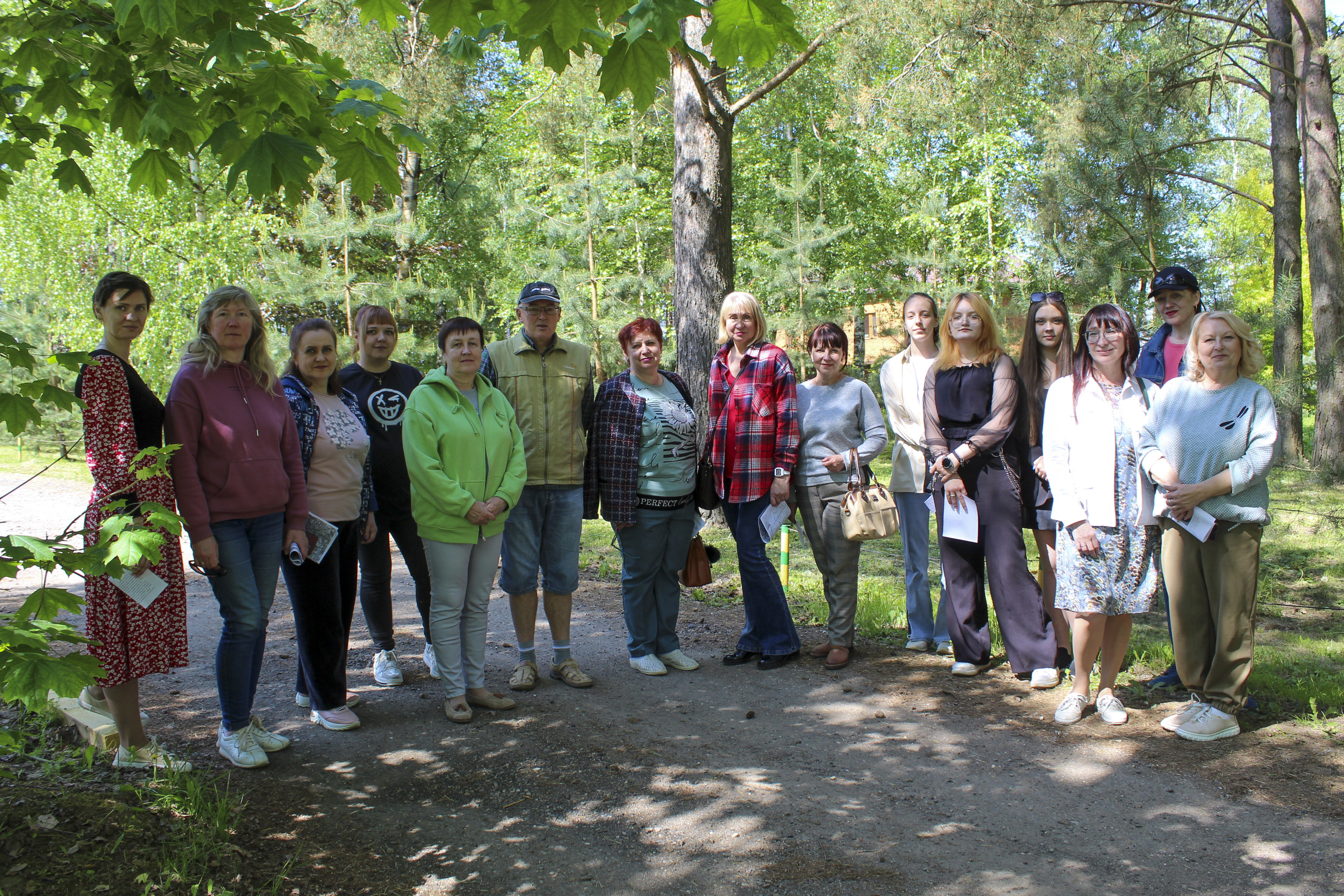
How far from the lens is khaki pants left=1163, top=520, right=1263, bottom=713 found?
435 cm

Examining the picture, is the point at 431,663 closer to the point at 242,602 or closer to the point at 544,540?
the point at 544,540

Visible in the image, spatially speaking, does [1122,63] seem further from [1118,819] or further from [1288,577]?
[1118,819]

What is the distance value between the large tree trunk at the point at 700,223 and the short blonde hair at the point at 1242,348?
5.58 metres

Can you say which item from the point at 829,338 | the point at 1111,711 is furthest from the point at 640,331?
the point at 1111,711

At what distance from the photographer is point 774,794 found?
3932mm

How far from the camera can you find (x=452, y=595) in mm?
4820

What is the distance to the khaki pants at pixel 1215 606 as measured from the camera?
4.35m

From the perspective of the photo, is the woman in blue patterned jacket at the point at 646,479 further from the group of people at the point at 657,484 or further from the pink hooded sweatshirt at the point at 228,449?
the pink hooded sweatshirt at the point at 228,449

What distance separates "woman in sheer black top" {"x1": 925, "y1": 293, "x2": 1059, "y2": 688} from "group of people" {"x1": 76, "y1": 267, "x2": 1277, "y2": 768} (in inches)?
0.7

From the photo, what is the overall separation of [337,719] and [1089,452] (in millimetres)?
4084

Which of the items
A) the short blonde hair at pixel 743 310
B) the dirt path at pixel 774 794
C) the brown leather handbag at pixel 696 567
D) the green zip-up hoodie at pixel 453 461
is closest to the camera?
the dirt path at pixel 774 794

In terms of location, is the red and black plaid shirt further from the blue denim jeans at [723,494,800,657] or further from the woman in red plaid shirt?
the blue denim jeans at [723,494,800,657]

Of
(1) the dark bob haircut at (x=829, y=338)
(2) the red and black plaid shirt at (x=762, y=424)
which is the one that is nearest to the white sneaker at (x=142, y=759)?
(2) the red and black plaid shirt at (x=762, y=424)

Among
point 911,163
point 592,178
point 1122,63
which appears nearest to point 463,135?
point 592,178
